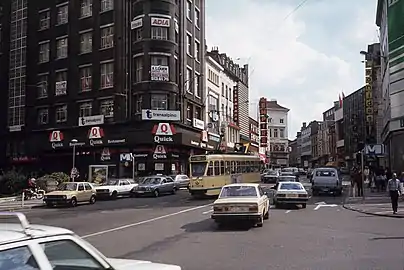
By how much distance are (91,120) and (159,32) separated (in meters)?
11.1

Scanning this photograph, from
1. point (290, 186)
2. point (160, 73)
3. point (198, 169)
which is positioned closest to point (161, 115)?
point (160, 73)

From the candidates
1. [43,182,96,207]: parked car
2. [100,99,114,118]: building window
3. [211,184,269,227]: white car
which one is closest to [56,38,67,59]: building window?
[100,99,114,118]: building window

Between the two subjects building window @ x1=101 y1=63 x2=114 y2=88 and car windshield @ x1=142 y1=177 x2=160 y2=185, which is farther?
building window @ x1=101 y1=63 x2=114 y2=88

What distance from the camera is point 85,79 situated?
5534 cm

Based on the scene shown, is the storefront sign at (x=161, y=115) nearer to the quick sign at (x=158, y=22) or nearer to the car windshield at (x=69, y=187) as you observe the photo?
the quick sign at (x=158, y=22)

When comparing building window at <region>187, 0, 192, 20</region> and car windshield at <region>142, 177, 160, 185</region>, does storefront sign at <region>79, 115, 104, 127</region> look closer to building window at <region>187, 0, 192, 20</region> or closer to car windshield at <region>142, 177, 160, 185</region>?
car windshield at <region>142, 177, 160, 185</region>

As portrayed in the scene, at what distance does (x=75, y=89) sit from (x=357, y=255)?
47.5 m

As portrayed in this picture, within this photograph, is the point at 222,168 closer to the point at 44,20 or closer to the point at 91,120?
the point at 91,120

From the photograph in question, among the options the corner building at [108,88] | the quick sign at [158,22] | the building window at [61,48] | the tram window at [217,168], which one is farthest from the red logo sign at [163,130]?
the tram window at [217,168]

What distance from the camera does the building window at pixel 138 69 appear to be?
51188mm

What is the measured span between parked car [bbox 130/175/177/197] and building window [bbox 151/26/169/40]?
1617 centimetres

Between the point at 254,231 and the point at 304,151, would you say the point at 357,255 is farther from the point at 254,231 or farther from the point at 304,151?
the point at 304,151

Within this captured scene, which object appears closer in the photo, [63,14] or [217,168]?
[217,168]

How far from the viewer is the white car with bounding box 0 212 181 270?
3.71 m
